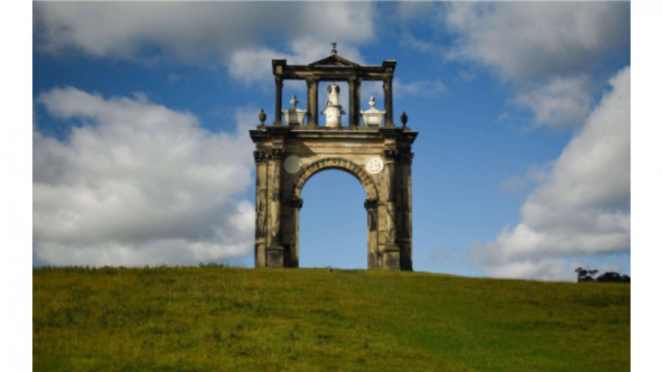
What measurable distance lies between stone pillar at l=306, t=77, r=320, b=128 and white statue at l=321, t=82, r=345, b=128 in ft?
2.12

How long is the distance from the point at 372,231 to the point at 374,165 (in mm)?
3795

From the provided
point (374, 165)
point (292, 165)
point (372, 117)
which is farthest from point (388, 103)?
point (292, 165)

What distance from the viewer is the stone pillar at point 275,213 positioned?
130 feet

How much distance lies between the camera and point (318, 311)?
24.2 m

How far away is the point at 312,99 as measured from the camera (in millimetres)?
42688

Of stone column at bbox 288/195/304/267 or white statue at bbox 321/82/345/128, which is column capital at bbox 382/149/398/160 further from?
stone column at bbox 288/195/304/267

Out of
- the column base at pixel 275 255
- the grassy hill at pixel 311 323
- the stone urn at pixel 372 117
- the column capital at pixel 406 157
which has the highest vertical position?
the stone urn at pixel 372 117

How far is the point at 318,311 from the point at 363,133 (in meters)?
19.2

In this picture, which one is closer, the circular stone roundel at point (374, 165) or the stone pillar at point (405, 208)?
the stone pillar at point (405, 208)

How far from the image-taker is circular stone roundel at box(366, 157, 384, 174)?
41625 millimetres

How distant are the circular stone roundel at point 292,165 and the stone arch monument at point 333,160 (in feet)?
0.19

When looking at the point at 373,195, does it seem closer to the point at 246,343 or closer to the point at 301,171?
the point at 301,171

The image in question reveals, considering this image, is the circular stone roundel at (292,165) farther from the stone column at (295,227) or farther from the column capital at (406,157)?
the column capital at (406,157)

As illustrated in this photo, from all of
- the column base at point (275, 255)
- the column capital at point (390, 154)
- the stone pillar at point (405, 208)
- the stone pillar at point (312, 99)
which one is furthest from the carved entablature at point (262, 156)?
the stone pillar at point (405, 208)
